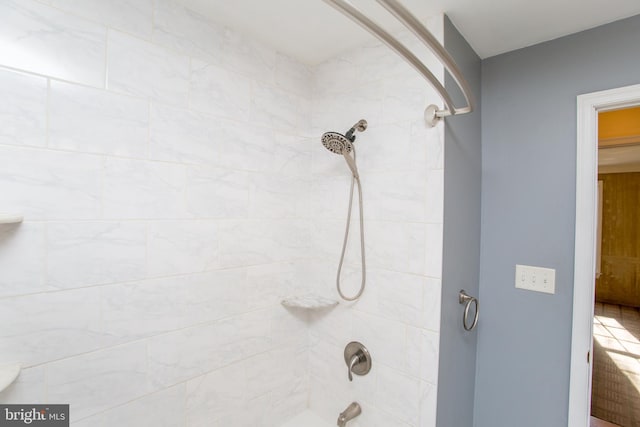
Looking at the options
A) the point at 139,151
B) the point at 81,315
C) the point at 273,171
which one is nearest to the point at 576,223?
the point at 273,171

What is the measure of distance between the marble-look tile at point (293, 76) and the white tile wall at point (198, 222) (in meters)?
0.01

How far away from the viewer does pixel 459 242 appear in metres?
1.32

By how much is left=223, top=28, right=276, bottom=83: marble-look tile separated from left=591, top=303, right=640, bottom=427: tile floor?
339 centimetres

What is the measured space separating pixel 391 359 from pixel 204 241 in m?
0.99

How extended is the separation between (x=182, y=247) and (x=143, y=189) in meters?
0.27

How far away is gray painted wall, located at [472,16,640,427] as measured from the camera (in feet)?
4.27

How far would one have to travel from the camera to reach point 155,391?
1119 millimetres

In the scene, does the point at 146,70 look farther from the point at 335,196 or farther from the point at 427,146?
the point at 427,146

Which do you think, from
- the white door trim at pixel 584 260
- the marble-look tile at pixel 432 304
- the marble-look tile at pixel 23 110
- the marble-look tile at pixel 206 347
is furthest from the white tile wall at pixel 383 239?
the marble-look tile at pixel 23 110

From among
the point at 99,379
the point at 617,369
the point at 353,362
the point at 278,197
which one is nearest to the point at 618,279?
the point at 617,369

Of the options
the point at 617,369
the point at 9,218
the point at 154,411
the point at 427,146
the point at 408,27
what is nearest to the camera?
the point at 408,27

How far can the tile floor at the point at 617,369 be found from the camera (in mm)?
2285

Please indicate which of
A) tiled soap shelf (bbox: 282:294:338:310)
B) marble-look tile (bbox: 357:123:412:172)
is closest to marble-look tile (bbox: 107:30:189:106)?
marble-look tile (bbox: 357:123:412:172)

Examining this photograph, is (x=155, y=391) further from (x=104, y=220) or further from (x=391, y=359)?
(x=391, y=359)
